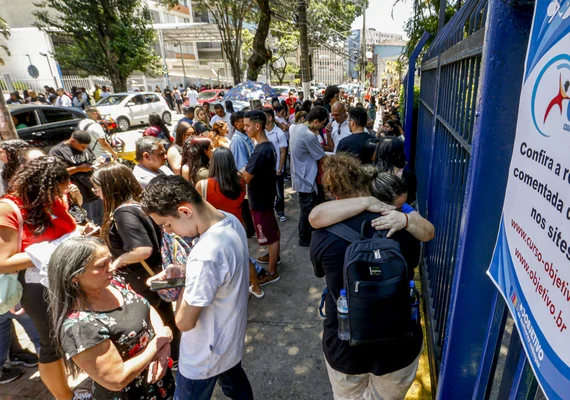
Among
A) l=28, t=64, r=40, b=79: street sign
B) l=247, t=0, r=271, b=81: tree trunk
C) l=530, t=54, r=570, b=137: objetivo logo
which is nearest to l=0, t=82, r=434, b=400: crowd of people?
l=530, t=54, r=570, b=137: objetivo logo

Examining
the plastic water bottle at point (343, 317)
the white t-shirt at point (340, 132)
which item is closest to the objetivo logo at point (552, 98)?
the plastic water bottle at point (343, 317)

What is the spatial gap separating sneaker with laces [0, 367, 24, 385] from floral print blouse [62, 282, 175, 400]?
1664 millimetres

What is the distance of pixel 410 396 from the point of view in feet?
7.72

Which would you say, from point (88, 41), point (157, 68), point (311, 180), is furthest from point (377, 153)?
point (157, 68)

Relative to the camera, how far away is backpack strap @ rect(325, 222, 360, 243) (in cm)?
158

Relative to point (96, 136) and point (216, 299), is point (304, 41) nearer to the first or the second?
point (96, 136)

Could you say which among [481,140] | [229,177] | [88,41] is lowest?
[229,177]

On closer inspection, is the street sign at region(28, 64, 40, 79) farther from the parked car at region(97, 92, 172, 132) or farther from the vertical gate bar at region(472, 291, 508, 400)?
the vertical gate bar at region(472, 291, 508, 400)

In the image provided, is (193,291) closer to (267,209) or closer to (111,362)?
(111,362)

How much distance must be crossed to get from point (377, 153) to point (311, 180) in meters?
1.37

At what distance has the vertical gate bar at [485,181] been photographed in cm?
109

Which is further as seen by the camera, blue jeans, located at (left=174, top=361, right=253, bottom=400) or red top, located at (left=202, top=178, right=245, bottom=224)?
red top, located at (left=202, top=178, right=245, bottom=224)

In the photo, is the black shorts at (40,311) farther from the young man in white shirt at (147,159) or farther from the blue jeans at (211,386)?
the young man in white shirt at (147,159)

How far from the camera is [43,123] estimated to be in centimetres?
787
